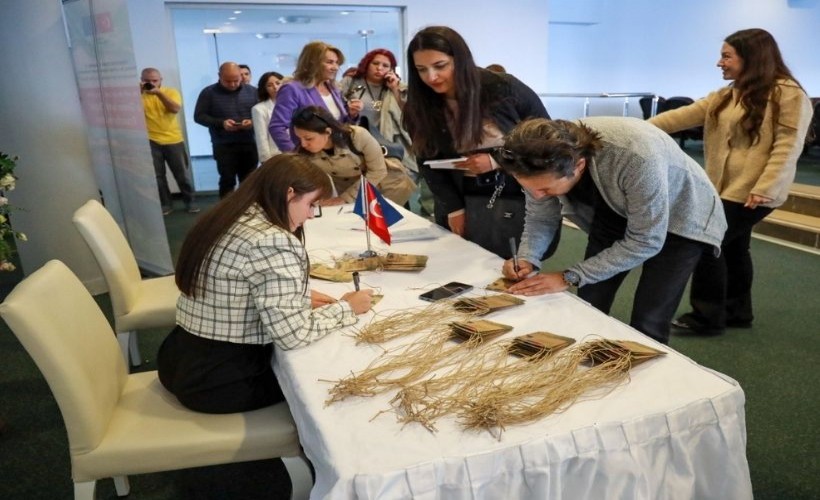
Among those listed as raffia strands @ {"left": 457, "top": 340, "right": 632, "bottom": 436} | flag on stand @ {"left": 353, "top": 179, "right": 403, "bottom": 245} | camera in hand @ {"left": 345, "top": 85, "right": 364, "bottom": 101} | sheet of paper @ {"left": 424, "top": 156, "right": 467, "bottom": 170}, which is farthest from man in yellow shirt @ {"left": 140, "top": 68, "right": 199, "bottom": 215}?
raffia strands @ {"left": 457, "top": 340, "right": 632, "bottom": 436}

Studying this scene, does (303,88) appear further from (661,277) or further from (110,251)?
(661,277)

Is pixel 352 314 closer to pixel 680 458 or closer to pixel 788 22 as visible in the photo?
pixel 680 458

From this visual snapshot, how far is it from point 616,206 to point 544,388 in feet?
2.14

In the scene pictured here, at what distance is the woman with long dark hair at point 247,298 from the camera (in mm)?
1299

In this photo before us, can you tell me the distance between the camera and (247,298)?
1.35 m

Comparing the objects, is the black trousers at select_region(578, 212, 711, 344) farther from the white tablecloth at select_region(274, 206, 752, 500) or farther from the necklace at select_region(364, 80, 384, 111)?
the necklace at select_region(364, 80, 384, 111)

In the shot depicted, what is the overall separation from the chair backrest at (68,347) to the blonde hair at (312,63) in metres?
1.92

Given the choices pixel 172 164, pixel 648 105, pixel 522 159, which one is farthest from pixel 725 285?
pixel 648 105

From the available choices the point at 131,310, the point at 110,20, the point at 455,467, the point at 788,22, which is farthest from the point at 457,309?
the point at 788,22

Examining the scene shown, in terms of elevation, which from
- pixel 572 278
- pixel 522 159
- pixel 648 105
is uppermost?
pixel 522 159

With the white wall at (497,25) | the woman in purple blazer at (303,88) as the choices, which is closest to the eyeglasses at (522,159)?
the woman in purple blazer at (303,88)

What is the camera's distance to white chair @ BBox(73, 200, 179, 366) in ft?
6.48

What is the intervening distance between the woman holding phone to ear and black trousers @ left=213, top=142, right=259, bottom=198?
324cm

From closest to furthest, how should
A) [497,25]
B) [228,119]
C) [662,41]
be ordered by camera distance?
1. [228,119]
2. [497,25]
3. [662,41]
